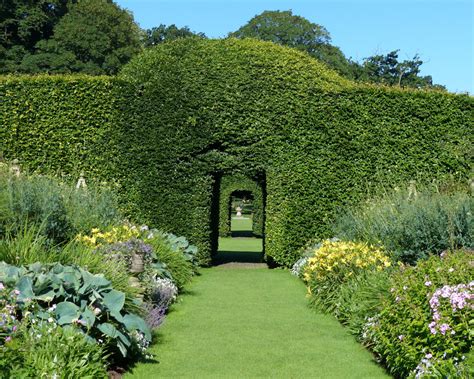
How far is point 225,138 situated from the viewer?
1602 cm

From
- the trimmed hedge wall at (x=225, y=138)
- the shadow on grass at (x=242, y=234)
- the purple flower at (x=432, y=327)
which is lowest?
the shadow on grass at (x=242, y=234)

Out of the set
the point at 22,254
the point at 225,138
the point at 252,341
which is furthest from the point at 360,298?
the point at 225,138

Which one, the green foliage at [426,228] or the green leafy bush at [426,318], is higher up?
Answer: the green foliage at [426,228]

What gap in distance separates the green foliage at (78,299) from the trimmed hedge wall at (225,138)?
9.19 meters

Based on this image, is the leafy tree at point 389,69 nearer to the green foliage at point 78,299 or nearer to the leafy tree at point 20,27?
the leafy tree at point 20,27

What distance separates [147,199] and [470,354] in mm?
11517

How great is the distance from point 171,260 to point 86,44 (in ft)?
99.0

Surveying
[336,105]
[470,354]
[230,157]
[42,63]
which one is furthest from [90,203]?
[42,63]

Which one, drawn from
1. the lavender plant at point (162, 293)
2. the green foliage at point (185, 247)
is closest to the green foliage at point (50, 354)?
the lavender plant at point (162, 293)

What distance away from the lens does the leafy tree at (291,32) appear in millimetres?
54312

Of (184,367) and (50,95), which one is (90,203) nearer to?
(50,95)

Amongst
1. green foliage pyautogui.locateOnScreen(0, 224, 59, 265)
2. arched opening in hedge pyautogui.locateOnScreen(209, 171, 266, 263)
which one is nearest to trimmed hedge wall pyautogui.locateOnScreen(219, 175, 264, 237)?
arched opening in hedge pyautogui.locateOnScreen(209, 171, 266, 263)

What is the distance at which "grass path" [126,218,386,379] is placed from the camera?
6.66 m

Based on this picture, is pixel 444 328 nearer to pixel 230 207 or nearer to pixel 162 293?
pixel 162 293
